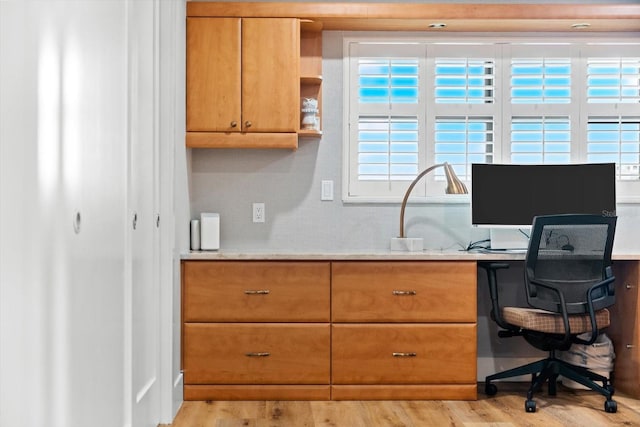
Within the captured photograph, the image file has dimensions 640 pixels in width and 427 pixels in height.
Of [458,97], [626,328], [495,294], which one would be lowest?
[626,328]

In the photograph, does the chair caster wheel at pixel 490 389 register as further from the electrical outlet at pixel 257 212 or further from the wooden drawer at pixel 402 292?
the electrical outlet at pixel 257 212

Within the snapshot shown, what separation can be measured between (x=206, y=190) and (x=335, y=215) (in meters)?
0.72

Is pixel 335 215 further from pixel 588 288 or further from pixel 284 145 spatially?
Answer: pixel 588 288

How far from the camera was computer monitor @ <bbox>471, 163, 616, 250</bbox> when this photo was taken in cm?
393

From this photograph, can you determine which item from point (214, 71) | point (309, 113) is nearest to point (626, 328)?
point (309, 113)

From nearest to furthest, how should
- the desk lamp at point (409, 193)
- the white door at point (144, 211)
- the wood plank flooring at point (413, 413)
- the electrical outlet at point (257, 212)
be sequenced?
the white door at point (144, 211), the wood plank flooring at point (413, 413), the desk lamp at point (409, 193), the electrical outlet at point (257, 212)

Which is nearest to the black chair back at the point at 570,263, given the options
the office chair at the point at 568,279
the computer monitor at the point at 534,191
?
the office chair at the point at 568,279

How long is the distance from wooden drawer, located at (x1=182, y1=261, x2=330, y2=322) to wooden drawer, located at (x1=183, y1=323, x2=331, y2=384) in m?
0.05

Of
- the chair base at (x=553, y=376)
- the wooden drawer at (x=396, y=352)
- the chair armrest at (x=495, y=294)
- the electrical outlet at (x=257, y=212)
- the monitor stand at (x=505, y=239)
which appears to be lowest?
the chair base at (x=553, y=376)

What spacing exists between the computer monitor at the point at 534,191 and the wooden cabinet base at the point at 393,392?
885mm

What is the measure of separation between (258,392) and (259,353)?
0.64 ft

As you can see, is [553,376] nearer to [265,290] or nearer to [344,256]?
[344,256]

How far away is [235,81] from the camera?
387 centimetres

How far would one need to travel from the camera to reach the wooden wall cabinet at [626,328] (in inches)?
147
